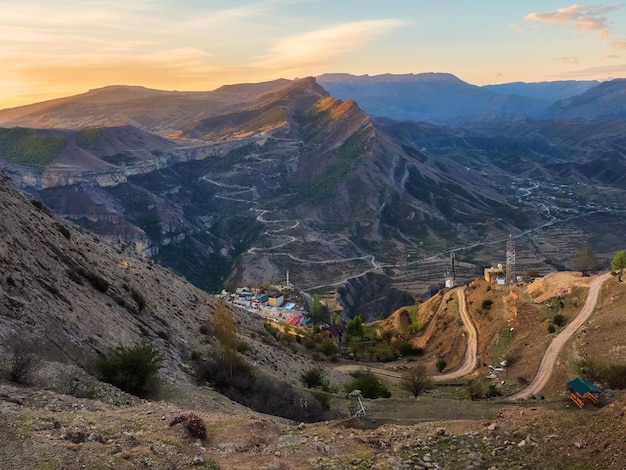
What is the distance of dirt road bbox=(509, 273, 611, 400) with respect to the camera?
108ft

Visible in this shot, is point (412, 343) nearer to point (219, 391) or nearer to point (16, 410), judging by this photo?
point (219, 391)

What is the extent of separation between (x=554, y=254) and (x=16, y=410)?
151964 mm

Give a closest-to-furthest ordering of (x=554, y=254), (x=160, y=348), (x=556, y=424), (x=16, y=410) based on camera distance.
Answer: (x=16, y=410), (x=556, y=424), (x=160, y=348), (x=554, y=254)

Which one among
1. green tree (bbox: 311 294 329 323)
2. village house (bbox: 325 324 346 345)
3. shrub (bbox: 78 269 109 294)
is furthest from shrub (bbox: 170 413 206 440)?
green tree (bbox: 311 294 329 323)

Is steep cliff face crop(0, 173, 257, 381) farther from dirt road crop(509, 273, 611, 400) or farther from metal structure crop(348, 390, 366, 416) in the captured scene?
dirt road crop(509, 273, 611, 400)

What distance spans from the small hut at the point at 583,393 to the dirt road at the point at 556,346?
7839mm

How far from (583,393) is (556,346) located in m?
16.4

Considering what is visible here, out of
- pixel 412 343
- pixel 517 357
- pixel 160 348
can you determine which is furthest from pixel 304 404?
pixel 412 343

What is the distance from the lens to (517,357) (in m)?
40.1

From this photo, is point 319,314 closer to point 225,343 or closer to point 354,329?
point 354,329

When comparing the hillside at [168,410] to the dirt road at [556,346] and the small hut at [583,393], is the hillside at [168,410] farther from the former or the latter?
the dirt road at [556,346]

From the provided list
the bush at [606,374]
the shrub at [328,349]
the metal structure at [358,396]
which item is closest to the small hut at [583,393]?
the bush at [606,374]

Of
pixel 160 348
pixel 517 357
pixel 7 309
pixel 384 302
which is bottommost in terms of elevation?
pixel 384 302

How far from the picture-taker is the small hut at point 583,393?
2227 cm
